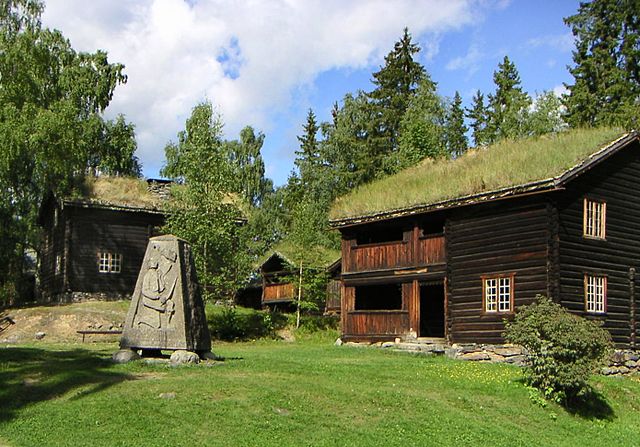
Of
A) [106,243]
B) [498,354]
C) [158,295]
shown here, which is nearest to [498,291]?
[498,354]

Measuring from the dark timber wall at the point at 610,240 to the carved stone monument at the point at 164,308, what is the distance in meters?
13.5

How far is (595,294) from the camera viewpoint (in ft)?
90.9

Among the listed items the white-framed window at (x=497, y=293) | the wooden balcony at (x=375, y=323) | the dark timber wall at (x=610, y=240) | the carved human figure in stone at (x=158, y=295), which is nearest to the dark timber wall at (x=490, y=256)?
the white-framed window at (x=497, y=293)

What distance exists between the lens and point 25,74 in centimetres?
3884

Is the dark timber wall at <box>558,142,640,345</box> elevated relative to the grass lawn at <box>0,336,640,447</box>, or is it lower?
elevated

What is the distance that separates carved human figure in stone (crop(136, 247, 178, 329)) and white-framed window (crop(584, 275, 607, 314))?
15424 mm

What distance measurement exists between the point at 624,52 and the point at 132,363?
47.5m

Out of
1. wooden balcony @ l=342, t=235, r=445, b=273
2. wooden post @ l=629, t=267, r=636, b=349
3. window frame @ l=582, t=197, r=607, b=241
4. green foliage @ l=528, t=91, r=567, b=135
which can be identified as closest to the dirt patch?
wooden balcony @ l=342, t=235, r=445, b=273

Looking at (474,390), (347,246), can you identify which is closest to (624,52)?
(347,246)

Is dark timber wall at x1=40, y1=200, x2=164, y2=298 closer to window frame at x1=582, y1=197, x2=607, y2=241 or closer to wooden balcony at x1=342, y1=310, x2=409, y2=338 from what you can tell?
wooden balcony at x1=342, y1=310, x2=409, y2=338

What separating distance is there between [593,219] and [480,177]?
14.8ft

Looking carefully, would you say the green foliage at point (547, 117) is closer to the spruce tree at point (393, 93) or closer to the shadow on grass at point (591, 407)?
the spruce tree at point (393, 93)

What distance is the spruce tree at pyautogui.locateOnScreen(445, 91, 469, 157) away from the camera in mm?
63625

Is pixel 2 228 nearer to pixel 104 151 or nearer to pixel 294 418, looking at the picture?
pixel 104 151
